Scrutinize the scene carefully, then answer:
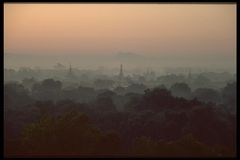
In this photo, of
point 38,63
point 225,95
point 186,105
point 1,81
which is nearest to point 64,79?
point 38,63

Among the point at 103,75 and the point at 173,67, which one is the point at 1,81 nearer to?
the point at 103,75

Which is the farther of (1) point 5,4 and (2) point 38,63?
(2) point 38,63

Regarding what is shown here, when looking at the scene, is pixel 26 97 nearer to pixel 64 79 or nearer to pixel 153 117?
pixel 64 79

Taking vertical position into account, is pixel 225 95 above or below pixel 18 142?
above

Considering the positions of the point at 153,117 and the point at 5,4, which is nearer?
the point at 5,4

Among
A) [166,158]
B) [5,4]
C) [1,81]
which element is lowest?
[166,158]

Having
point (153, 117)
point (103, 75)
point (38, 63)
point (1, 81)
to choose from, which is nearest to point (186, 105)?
point (153, 117)
